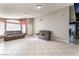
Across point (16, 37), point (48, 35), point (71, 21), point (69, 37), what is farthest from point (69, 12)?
point (16, 37)

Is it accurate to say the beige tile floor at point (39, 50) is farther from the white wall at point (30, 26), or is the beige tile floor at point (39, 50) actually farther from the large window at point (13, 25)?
the white wall at point (30, 26)

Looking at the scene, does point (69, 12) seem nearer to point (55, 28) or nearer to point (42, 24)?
point (55, 28)

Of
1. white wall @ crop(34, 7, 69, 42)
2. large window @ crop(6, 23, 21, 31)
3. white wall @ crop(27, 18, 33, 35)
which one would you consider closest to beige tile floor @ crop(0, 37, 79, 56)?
white wall @ crop(34, 7, 69, 42)

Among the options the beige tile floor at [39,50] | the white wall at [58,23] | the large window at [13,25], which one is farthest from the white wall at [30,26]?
the beige tile floor at [39,50]

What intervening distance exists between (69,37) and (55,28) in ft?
6.88

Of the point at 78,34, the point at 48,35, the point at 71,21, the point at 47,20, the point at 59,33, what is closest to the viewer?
the point at 78,34

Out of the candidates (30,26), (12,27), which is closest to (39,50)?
(30,26)

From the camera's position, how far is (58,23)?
31.4 ft

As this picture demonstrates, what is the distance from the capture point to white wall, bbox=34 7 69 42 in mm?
8555

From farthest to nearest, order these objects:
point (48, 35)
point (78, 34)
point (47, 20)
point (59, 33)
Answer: point (47, 20), point (48, 35), point (59, 33), point (78, 34)

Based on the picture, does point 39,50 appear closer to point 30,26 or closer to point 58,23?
point 58,23

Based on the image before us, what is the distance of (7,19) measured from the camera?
15141 millimetres

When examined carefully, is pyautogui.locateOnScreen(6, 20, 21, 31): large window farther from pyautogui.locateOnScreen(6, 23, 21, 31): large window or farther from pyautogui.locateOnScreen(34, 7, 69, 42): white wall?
pyautogui.locateOnScreen(34, 7, 69, 42): white wall

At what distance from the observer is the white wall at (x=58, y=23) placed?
855 centimetres
